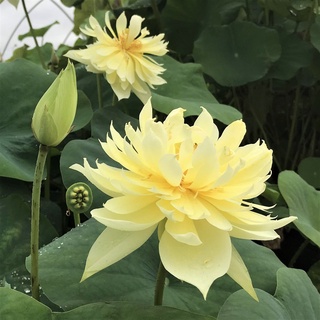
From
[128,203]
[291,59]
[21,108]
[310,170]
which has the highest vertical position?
[128,203]

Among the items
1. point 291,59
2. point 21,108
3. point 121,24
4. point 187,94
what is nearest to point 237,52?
point 291,59

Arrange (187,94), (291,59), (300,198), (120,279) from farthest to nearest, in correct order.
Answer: (291,59) → (187,94) → (300,198) → (120,279)

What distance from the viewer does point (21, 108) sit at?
650 millimetres

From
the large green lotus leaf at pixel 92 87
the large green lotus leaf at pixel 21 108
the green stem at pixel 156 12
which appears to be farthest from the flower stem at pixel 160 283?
the green stem at pixel 156 12

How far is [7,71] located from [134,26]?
0.55ft

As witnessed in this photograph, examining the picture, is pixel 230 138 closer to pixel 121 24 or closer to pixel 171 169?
pixel 171 169

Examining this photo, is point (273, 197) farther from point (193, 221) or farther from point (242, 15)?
point (242, 15)

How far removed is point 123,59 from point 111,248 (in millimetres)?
382

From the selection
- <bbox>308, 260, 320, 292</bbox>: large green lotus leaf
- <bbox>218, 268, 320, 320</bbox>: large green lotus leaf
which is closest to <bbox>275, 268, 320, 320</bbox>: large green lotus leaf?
<bbox>218, 268, 320, 320</bbox>: large green lotus leaf

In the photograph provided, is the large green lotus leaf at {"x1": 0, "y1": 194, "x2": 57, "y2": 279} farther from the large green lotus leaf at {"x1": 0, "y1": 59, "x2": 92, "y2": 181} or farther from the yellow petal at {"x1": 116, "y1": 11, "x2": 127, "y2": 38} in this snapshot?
the yellow petal at {"x1": 116, "y1": 11, "x2": 127, "y2": 38}

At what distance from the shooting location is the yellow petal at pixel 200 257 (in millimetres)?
268

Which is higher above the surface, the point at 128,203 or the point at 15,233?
the point at 128,203

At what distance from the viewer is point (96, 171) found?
0.29 m

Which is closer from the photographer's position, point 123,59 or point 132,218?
point 132,218
